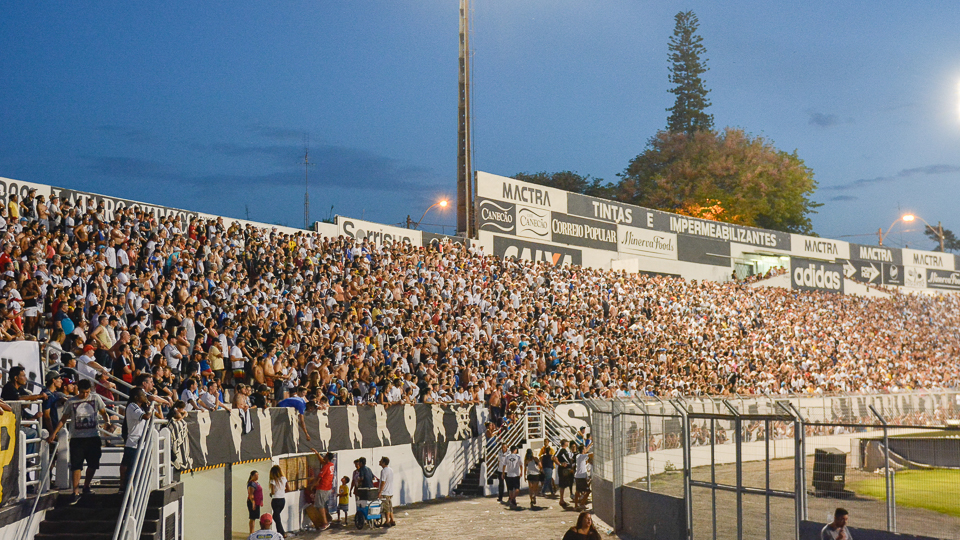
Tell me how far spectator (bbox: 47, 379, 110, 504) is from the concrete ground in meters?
5.78

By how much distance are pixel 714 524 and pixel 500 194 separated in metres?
26.4

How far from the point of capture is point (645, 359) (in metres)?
31.9

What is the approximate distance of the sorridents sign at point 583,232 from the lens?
41250 millimetres

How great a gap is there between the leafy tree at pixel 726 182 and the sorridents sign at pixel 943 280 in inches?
456

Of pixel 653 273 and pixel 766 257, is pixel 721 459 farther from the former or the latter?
pixel 766 257

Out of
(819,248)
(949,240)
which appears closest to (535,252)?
(819,248)

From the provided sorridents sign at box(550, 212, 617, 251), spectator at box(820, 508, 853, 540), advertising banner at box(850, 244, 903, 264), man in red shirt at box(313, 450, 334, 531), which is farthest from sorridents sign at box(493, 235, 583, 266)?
advertising banner at box(850, 244, 903, 264)

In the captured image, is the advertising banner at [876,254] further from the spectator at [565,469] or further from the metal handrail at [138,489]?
the metal handrail at [138,489]

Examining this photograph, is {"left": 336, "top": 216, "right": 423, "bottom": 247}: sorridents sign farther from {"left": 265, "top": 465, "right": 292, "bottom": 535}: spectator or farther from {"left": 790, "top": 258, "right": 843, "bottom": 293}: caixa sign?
{"left": 790, "top": 258, "right": 843, "bottom": 293}: caixa sign

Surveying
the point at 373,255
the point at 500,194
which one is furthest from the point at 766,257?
the point at 373,255

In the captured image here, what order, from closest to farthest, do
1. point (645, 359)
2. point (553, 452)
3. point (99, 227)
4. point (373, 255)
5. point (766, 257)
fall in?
point (99, 227) < point (553, 452) < point (373, 255) < point (645, 359) < point (766, 257)

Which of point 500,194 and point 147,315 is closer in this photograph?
point 147,315

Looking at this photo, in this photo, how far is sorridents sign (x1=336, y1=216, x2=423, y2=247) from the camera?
3023cm

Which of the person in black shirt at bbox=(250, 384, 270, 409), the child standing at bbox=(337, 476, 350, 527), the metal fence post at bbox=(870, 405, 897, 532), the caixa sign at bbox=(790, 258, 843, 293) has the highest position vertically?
the caixa sign at bbox=(790, 258, 843, 293)
